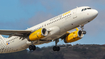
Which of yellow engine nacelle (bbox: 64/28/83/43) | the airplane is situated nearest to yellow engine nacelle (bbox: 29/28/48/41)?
the airplane

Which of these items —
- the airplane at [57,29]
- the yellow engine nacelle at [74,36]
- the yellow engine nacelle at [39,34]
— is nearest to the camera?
the airplane at [57,29]

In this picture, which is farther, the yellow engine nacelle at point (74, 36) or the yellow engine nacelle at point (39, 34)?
the yellow engine nacelle at point (74, 36)

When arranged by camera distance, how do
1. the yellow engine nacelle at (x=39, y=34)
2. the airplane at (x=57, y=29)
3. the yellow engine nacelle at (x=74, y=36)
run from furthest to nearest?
the yellow engine nacelle at (x=74, y=36)
the yellow engine nacelle at (x=39, y=34)
the airplane at (x=57, y=29)

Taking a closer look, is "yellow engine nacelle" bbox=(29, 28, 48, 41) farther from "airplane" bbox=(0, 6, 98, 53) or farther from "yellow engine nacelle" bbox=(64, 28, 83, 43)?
"yellow engine nacelle" bbox=(64, 28, 83, 43)

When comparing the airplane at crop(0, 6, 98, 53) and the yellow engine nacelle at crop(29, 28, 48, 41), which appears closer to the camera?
the airplane at crop(0, 6, 98, 53)

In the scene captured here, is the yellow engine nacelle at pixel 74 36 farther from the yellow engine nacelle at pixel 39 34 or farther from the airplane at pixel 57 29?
the yellow engine nacelle at pixel 39 34

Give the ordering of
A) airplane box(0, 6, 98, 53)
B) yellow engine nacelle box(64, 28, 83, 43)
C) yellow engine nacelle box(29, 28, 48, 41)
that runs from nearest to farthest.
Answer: airplane box(0, 6, 98, 53) → yellow engine nacelle box(29, 28, 48, 41) → yellow engine nacelle box(64, 28, 83, 43)

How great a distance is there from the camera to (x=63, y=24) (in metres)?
38.3

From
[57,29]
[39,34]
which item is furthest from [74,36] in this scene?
[39,34]

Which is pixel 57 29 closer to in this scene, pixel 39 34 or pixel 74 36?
pixel 39 34

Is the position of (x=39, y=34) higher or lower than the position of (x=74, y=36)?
higher

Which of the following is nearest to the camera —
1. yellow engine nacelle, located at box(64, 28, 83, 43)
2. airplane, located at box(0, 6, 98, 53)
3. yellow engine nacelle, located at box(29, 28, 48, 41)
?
airplane, located at box(0, 6, 98, 53)

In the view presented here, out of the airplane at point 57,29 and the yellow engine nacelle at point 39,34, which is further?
the yellow engine nacelle at point 39,34

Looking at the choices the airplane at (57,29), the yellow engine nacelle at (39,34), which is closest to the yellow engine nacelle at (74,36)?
the airplane at (57,29)
